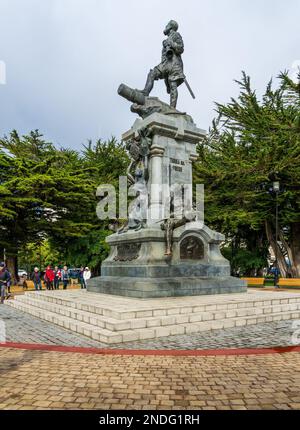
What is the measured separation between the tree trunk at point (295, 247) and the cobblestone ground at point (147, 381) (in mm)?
23730

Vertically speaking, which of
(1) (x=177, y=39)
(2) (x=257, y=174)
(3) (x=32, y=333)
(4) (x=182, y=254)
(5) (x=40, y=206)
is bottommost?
(3) (x=32, y=333)

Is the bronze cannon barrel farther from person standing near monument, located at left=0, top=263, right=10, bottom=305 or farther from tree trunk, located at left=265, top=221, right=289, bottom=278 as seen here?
tree trunk, located at left=265, top=221, right=289, bottom=278

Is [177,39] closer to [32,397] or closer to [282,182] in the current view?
[32,397]

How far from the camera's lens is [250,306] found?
9.97 metres

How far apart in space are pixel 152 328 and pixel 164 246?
4.08 meters

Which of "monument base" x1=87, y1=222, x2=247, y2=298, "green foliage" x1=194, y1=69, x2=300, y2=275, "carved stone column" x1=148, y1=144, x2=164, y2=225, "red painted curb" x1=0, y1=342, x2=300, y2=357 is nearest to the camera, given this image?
"red painted curb" x1=0, y1=342, x2=300, y2=357

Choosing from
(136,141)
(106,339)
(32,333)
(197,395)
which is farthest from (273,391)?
(136,141)

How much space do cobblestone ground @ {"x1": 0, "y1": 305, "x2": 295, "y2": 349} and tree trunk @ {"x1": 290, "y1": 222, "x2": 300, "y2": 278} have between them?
66.4 feet

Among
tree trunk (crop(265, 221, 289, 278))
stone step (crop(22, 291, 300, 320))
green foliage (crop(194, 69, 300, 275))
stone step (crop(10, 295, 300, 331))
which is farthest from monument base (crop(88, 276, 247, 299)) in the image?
tree trunk (crop(265, 221, 289, 278))

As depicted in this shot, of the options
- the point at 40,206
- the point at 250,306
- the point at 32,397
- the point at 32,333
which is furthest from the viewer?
the point at 40,206

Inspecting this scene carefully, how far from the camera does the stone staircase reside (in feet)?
24.1

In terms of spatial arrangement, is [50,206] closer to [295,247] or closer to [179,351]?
[295,247]

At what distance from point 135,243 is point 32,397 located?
7.94 m

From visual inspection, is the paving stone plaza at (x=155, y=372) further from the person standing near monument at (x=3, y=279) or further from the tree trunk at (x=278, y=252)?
the tree trunk at (x=278, y=252)
